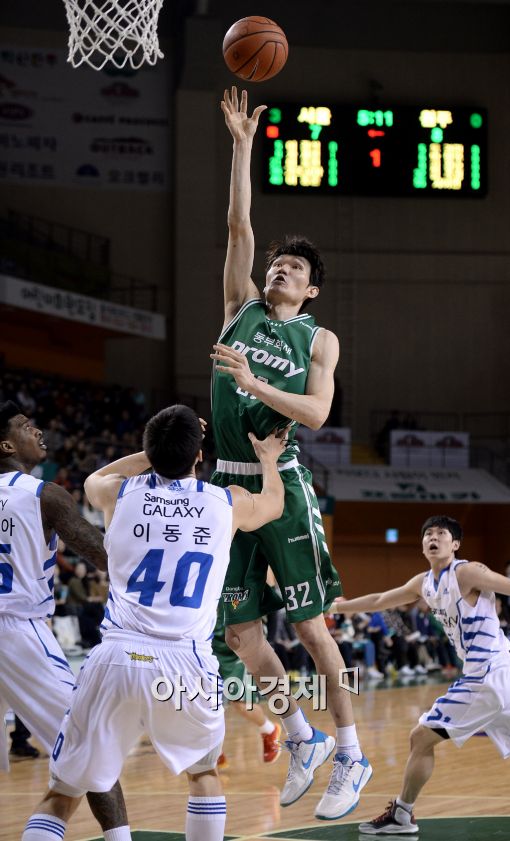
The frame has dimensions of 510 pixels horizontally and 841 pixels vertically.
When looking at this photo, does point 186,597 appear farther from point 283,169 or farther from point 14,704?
point 283,169

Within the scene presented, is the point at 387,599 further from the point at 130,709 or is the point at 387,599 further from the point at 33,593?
the point at 130,709

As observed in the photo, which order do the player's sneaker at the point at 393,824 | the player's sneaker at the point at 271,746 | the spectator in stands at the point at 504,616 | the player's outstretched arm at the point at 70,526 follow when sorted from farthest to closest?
1. the spectator in stands at the point at 504,616
2. the player's sneaker at the point at 271,746
3. the player's sneaker at the point at 393,824
4. the player's outstretched arm at the point at 70,526

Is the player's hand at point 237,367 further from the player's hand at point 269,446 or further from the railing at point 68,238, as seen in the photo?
the railing at point 68,238

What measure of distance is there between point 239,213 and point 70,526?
175cm

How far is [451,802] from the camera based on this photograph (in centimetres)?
761

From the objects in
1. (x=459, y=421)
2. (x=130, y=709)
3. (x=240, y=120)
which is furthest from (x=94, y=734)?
(x=459, y=421)

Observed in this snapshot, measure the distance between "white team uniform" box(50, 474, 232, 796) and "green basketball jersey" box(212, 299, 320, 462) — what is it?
1123 mm

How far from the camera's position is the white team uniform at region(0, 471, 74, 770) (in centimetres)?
495

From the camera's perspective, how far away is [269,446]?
197 inches

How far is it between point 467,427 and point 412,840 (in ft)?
67.1

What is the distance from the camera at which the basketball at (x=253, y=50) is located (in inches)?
238

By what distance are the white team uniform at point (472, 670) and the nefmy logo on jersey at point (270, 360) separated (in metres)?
2.19

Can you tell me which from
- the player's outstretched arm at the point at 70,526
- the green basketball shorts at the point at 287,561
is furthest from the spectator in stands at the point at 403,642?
the player's outstretched arm at the point at 70,526

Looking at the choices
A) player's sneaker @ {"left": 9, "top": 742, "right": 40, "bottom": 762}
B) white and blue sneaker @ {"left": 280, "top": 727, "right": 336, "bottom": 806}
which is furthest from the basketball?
player's sneaker @ {"left": 9, "top": 742, "right": 40, "bottom": 762}
